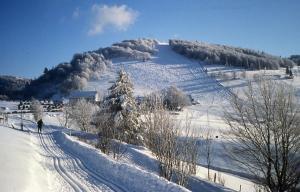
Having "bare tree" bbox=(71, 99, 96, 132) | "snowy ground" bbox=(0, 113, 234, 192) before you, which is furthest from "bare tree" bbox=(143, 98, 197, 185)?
"bare tree" bbox=(71, 99, 96, 132)

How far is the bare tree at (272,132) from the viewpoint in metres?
18.7

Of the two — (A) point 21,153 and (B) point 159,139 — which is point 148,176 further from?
(A) point 21,153

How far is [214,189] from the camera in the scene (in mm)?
24750

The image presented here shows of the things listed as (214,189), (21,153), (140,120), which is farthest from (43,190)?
(140,120)

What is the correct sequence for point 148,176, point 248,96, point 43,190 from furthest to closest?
point 248,96
point 148,176
point 43,190

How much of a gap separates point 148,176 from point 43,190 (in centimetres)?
436

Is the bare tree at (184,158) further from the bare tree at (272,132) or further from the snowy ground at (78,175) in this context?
the bare tree at (272,132)

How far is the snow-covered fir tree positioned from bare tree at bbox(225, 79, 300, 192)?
26564 mm

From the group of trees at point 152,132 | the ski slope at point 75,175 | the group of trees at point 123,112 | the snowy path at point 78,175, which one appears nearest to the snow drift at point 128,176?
the ski slope at point 75,175

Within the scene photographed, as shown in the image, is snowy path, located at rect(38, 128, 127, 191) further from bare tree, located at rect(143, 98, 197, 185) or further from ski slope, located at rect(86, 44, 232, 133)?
ski slope, located at rect(86, 44, 232, 133)

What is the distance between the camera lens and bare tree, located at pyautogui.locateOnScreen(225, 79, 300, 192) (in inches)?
737

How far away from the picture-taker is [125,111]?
47.8 metres

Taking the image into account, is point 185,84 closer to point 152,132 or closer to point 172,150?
point 152,132

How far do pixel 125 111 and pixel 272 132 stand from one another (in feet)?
96.7
